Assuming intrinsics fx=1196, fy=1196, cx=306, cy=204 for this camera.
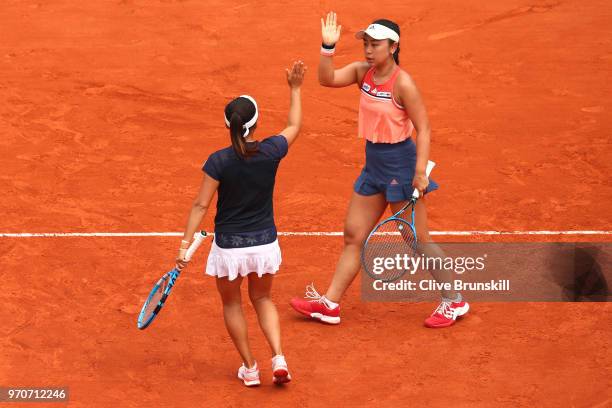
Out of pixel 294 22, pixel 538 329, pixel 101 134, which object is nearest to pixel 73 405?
pixel 538 329

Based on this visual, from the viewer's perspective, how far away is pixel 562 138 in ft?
43.9

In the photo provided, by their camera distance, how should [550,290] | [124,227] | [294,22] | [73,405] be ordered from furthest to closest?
[294,22], [124,227], [550,290], [73,405]

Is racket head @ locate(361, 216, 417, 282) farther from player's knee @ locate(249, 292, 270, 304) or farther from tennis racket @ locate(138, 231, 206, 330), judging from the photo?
tennis racket @ locate(138, 231, 206, 330)

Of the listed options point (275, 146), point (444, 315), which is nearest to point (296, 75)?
point (275, 146)

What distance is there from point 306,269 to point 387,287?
762 millimetres

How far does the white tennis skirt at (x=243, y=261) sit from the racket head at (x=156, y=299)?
27 centimetres

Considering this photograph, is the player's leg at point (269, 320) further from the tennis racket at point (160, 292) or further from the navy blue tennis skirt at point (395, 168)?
the navy blue tennis skirt at point (395, 168)

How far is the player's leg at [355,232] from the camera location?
9.40 m

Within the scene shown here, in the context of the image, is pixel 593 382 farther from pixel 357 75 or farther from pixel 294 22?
pixel 294 22

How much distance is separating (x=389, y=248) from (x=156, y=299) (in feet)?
6.92

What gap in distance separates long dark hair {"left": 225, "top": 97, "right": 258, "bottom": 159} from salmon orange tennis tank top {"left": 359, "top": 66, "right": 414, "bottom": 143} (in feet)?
4.39

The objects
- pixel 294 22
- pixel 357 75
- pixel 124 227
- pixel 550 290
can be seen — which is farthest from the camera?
pixel 294 22

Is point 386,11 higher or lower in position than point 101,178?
higher

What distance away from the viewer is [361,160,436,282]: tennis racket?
909cm
